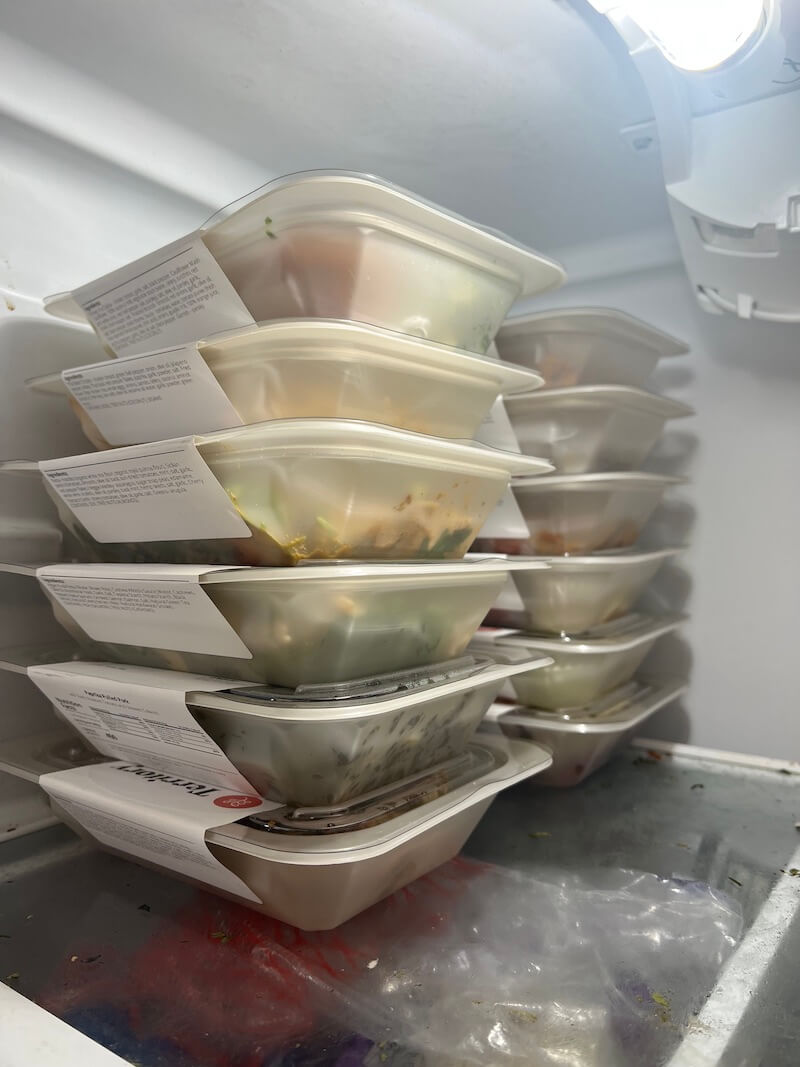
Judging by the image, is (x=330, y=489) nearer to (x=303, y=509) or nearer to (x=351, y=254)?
(x=303, y=509)

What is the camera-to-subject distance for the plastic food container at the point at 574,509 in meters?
A: 0.91

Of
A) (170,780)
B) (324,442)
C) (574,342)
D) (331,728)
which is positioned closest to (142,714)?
(170,780)

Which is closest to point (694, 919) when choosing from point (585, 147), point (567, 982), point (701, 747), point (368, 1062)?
point (567, 982)

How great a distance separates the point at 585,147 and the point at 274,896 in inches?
32.7

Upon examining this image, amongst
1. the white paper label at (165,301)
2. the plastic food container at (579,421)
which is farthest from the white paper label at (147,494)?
the plastic food container at (579,421)

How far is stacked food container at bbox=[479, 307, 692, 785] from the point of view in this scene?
0.90m

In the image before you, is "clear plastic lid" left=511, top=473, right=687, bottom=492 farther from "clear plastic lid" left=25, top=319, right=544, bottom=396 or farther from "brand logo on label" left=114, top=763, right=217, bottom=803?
"brand logo on label" left=114, top=763, right=217, bottom=803

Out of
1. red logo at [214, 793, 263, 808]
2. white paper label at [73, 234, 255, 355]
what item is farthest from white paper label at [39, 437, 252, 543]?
red logo at [214, 793, 263, 808]

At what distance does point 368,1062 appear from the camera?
49 cm

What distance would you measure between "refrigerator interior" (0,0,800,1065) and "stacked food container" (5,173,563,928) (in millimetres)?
156

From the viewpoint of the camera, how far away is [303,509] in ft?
1.97

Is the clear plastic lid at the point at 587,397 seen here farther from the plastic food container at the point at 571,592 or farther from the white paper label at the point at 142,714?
the white paper label at the point at 142,714

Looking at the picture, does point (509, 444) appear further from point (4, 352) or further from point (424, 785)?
point (4, 352)

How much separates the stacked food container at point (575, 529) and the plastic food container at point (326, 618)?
22cm
